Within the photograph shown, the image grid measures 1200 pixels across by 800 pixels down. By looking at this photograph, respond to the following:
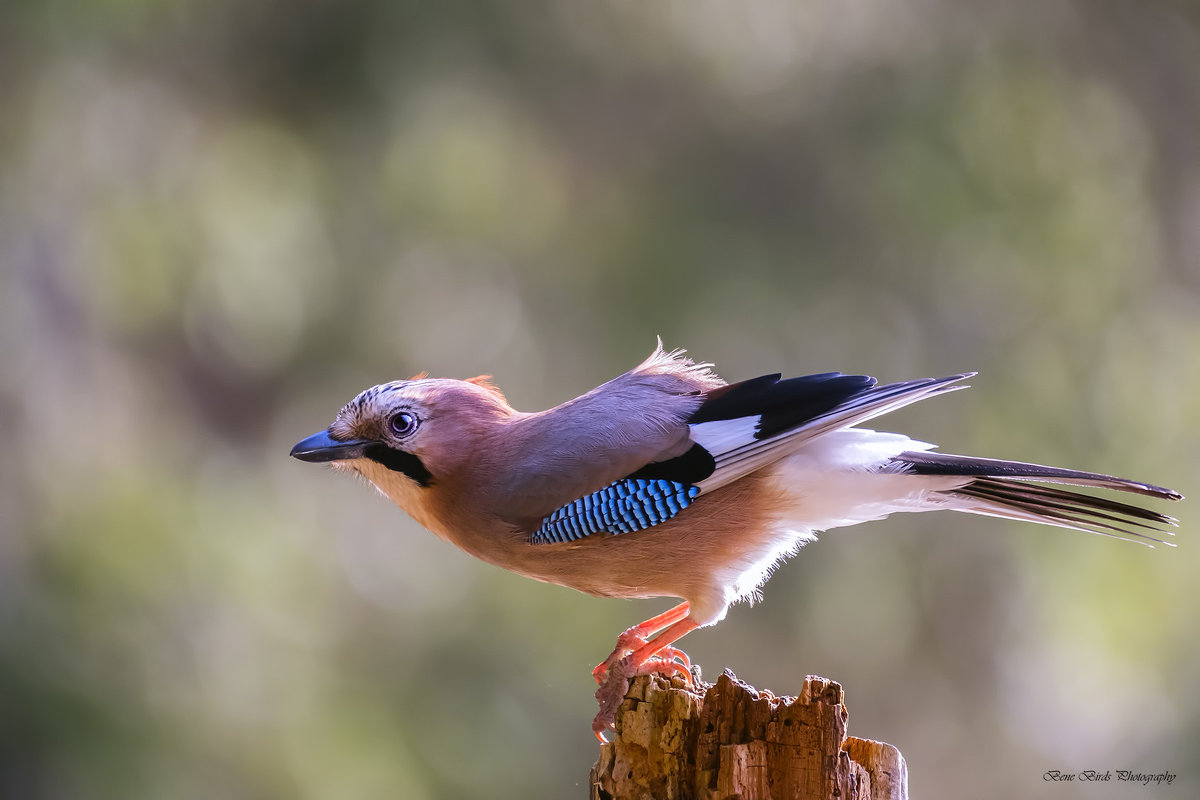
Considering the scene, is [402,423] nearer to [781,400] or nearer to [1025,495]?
[781,400]

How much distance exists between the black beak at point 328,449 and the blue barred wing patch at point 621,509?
69 centimetres

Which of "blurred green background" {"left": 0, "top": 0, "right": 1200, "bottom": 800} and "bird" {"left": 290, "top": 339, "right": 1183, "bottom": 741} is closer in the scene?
"bird" {"left": 290, "top": 339, "right": 1183, "bottom": 741}

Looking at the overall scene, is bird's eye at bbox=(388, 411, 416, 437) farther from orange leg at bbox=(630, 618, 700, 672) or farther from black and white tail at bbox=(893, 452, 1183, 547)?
black and white tail at bbox=(893, 452, 1183, 547)

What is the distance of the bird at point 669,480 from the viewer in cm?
363

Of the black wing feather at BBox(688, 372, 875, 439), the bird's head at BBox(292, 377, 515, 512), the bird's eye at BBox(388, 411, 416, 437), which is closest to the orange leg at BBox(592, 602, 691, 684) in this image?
the black wing feather at BBox(688, 372, 875, 439)

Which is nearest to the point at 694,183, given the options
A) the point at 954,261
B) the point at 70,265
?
the point at 954,261

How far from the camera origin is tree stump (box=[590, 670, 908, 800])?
9.52 ft

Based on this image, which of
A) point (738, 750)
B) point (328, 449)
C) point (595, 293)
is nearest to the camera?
point (738, 750)

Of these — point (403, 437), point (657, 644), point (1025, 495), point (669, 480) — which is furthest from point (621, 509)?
point (1025, 495)

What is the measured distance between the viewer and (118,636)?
5.50 metres

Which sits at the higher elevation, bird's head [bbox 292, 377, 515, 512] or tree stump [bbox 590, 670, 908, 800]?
bird's head [bbox 292, 377, 515, 512]

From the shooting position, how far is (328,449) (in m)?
3.81

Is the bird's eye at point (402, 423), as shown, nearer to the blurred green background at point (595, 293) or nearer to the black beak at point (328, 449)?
the black beak at point (328, 449)

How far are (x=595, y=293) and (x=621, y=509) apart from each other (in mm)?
3606
